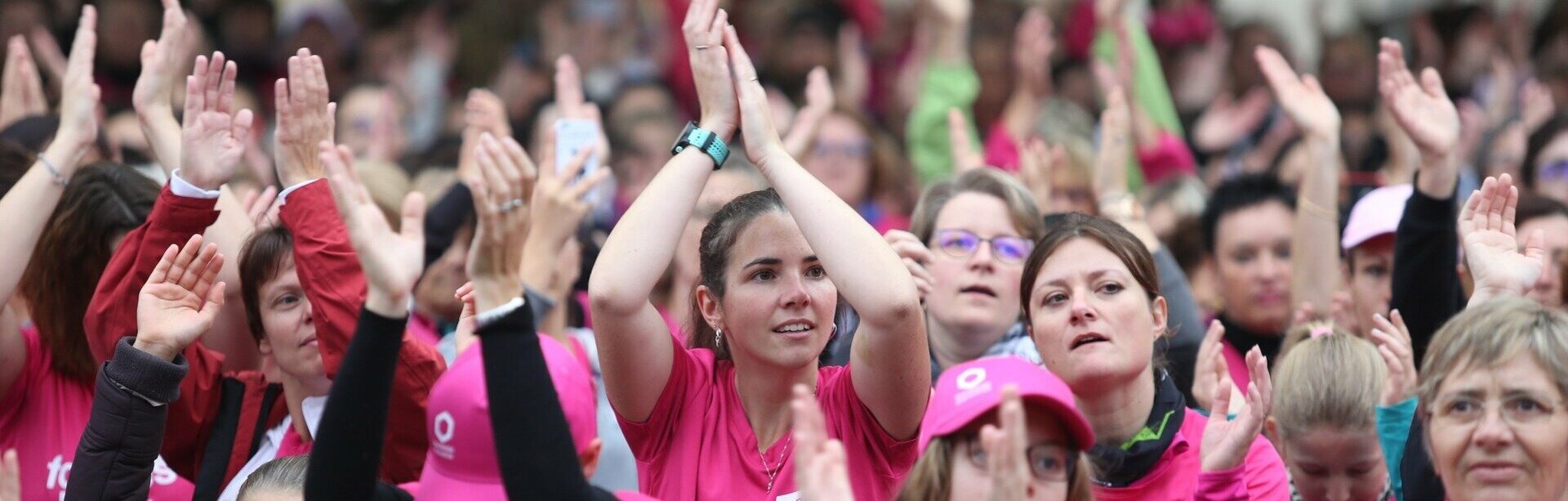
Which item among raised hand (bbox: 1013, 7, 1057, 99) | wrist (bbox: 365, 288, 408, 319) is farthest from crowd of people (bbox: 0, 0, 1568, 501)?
raised hand (bbox: 1013, 7, 1057, 99)

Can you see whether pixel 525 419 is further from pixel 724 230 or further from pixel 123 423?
pixel 123 423

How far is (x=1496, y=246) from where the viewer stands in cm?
393

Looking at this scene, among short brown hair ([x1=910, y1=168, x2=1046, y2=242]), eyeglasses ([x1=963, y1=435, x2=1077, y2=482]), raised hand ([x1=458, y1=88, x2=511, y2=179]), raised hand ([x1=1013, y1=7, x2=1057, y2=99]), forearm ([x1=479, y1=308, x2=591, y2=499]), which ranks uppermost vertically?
raised hand ([x1=1013, y1=7, x2=1057, y2=99])

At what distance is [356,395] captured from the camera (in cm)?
298

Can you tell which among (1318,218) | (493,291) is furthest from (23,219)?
(1318,218)

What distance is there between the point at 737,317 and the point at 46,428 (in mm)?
1825

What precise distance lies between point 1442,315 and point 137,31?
704cm

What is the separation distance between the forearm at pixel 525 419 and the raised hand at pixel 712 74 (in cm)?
97

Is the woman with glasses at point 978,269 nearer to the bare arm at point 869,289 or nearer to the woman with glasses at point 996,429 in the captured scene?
the bare arm at point 869,289

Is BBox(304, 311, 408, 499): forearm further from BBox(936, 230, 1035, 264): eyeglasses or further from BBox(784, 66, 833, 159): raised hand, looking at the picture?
BBox(784, 66, 833, 159): raised hand

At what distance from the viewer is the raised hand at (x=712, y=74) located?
3734 mm

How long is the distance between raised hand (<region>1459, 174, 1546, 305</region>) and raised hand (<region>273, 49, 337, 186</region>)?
107 inches

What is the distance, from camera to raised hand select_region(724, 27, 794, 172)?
11.9 feet

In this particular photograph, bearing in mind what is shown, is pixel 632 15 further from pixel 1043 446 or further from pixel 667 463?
pixel 1043 446
